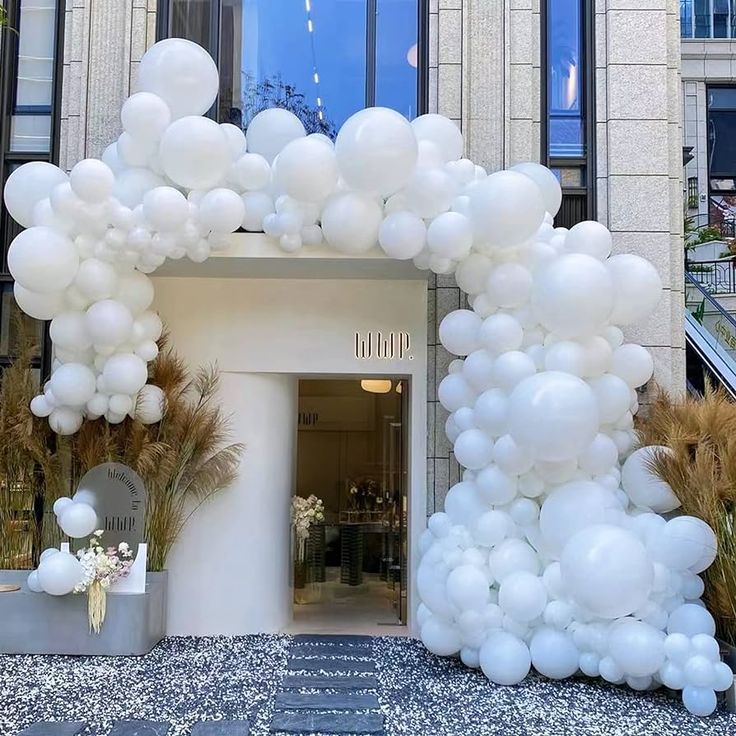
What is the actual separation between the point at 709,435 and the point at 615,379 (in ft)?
2.29

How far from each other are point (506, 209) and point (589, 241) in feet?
2.55

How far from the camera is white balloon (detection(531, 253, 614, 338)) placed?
5078mm

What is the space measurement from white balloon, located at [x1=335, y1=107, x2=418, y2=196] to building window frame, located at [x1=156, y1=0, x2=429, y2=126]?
2006 millimetres

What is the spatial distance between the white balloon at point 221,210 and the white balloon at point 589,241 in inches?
92.0

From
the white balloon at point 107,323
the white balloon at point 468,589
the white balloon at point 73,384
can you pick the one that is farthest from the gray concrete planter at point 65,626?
the white balloon at point 468,589

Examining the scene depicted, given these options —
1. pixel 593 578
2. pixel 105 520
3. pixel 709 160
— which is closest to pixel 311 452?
pixel 105 520

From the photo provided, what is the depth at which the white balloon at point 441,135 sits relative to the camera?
5836 millimetres

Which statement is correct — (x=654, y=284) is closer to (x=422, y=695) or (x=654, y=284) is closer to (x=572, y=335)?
(x=572, y=335)

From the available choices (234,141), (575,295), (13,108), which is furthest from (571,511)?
(13,108)

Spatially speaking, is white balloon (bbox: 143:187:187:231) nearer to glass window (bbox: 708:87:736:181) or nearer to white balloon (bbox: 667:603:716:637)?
white balloon (bbox: 667:603:716:637)

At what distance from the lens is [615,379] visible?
552cm

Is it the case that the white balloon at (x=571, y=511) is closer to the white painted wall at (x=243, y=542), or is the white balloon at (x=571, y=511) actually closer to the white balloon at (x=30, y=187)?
the white painted wall at (x=243, y=542)

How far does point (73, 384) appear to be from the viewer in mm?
5816

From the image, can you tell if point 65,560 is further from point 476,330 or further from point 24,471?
point 476,330
